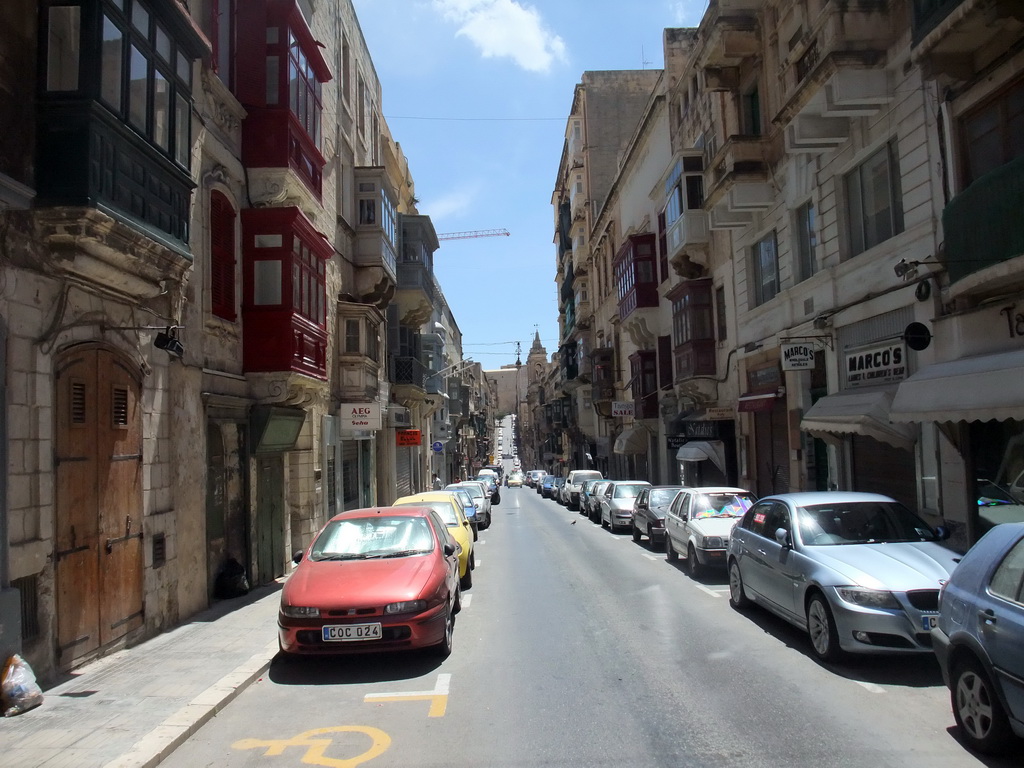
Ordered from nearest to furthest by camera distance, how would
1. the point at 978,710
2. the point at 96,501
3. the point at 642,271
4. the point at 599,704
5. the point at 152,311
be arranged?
the point at 978,710, the point at 599,704, the point at 96,501, the point at 152,311, the point at 642,271

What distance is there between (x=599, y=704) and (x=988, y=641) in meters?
2.89

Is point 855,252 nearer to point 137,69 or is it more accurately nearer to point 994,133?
point 994,133

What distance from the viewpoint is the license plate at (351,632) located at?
7430 mm

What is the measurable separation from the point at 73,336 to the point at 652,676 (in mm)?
6745

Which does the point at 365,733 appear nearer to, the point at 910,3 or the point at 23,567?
the point at 23,567

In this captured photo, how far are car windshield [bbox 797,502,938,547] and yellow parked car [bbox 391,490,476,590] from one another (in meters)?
5.25

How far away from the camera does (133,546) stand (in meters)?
9.30

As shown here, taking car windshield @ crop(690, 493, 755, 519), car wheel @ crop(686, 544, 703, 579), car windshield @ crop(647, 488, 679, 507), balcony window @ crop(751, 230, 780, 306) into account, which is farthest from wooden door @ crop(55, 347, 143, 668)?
balcony window @ crop(751, 230, 780, 306)

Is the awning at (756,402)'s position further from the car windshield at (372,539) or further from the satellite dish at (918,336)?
the car windshield at (372,539)

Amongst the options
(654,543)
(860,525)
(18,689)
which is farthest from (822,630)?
(654,543)

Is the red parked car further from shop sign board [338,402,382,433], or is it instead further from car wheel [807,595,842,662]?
shop sign board [338,402,382,433]

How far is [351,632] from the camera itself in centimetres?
743

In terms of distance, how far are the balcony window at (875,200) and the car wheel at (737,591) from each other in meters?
7.25

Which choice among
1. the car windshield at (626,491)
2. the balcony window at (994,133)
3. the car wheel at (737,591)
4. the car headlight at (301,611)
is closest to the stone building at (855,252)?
the balcony window at (994,133)
